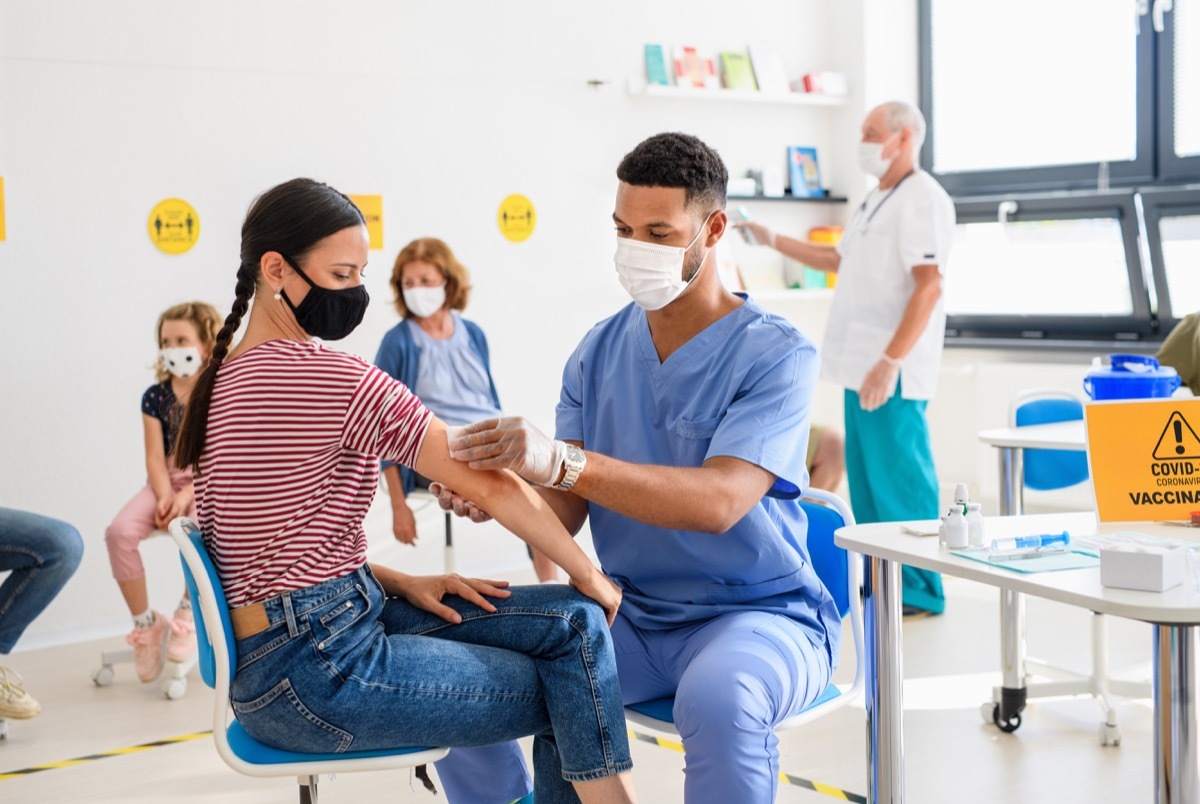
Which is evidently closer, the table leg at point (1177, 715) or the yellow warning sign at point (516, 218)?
the table leg at point (1177, 715)

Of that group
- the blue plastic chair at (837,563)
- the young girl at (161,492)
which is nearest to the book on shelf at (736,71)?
the young girl at (161,492)

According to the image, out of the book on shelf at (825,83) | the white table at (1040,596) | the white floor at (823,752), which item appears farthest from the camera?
the book on shelf at (825,83)

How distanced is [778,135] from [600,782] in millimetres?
4341

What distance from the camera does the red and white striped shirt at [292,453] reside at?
1.66 meters

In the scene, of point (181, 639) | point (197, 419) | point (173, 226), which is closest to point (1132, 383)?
point (197, 419)

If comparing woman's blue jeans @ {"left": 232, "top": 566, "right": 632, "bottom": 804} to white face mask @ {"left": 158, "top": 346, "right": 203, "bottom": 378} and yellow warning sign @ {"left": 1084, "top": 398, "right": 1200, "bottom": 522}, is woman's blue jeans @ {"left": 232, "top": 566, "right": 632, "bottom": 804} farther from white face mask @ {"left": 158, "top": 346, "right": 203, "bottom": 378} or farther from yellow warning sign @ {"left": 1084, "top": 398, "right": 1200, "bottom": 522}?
white face mask @ {"left": 158, "top": 346, "right": 203, "bottom": 378}

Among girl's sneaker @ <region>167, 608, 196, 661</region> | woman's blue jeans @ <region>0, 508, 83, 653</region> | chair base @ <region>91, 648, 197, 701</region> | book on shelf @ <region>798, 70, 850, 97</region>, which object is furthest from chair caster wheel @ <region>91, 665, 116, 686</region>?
book on shelf @ <region>798, 70, 850, 97</region>

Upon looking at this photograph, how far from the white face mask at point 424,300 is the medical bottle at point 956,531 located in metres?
2.49

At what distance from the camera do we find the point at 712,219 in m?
2.14

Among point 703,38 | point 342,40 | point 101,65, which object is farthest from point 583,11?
point 101,65

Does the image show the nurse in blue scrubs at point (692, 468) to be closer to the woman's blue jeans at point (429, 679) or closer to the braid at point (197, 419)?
the woman's blue jeans at point (429, 679)

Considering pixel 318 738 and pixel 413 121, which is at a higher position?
pixel 413 121

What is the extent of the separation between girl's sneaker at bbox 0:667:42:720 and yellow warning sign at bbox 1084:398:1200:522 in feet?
8.61

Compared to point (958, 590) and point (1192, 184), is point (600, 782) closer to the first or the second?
point (958, 590)
